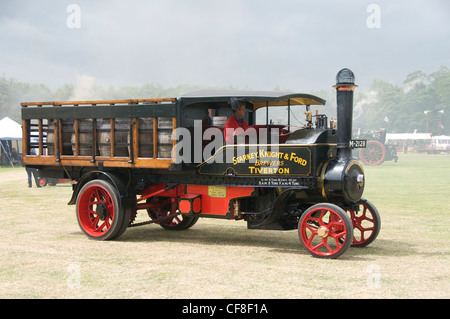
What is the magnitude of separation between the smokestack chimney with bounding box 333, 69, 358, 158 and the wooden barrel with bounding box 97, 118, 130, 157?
2735mm

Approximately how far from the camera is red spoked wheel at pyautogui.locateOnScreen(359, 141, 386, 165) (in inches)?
1130

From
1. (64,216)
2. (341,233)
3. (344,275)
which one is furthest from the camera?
(64,216)

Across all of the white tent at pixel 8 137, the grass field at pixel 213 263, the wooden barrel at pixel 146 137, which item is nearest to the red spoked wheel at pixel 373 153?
the white tent at pixel 8 137

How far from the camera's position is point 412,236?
8141 mm

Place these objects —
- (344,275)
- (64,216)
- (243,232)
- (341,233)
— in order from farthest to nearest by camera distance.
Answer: (64,216) → (243,232) → (341,233) → (344,275)

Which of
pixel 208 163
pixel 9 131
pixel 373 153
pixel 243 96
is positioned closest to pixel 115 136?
pixel 208 163

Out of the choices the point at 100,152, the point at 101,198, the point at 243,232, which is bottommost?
the point at 243,232

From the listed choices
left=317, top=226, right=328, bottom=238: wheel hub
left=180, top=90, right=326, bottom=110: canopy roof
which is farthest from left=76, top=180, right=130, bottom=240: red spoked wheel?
left=317, top=226, right=328, bottom=238: wheel hub

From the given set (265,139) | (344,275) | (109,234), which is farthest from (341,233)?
(109,234)

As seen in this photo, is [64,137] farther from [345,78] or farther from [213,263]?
[345,78]

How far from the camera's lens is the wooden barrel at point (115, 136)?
7746 mm

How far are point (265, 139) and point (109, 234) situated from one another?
239 centimetres

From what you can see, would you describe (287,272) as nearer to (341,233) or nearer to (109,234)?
(341,233)

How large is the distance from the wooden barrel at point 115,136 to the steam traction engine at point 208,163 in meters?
0.01
